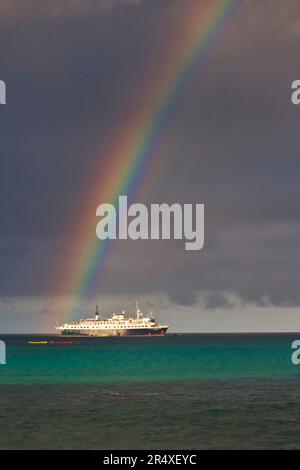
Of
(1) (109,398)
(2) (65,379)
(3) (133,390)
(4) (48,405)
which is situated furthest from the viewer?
(2) (65,379)

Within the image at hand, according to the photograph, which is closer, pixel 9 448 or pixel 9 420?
pixel 9 448

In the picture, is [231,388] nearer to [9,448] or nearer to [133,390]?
[133,390]

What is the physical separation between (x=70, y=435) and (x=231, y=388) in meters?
32.8

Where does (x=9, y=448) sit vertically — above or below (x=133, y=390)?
below

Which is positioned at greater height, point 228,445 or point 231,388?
point 231,388

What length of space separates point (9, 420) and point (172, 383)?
3359cm

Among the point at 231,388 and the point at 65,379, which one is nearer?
the point at 231,388

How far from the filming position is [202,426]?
145ft
